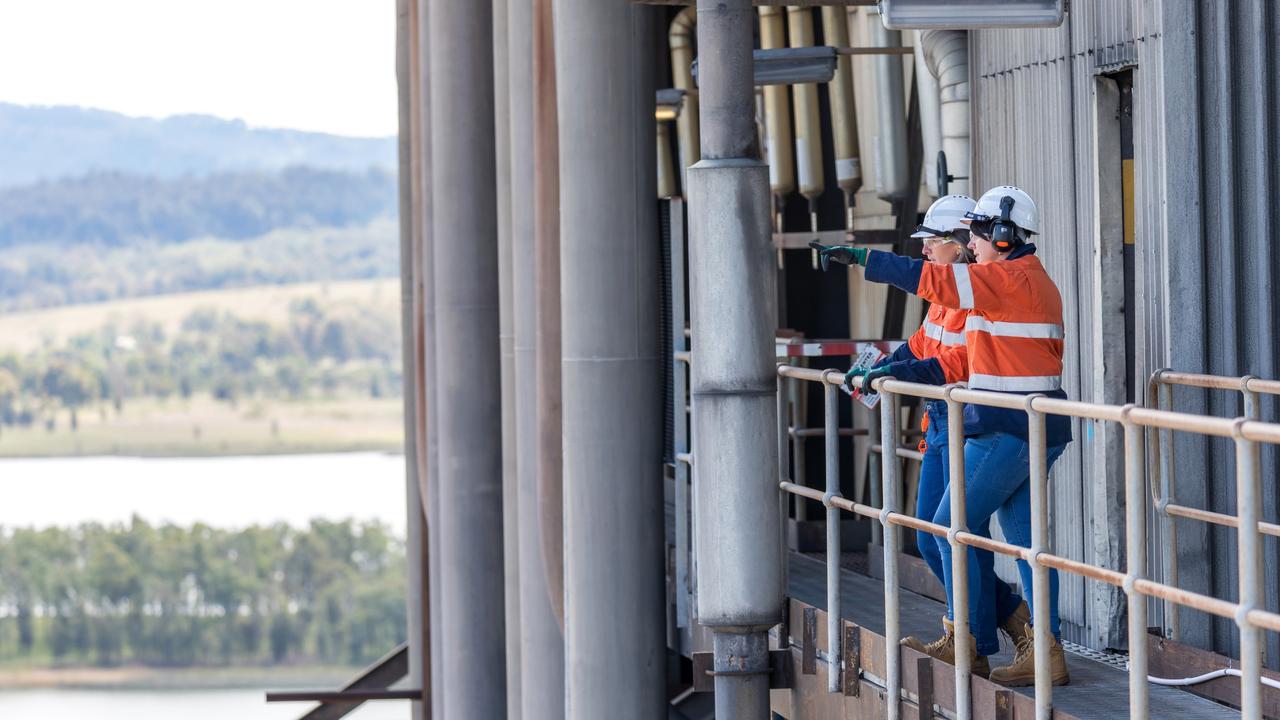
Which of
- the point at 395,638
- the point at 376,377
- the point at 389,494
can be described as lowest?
the point at 395,638

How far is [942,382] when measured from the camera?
258 inches

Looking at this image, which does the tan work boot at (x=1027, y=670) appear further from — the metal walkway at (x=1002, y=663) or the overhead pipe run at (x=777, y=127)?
the overhead pipe run at (x=777, y=127)

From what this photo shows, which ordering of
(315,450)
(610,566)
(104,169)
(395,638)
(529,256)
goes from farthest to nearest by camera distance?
(104,169) < (315,450) < (395,638) < (529,256) < (610,566)

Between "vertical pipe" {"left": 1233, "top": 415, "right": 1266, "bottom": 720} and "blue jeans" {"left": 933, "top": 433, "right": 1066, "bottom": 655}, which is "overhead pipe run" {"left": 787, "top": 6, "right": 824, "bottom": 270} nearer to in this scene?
"blue jeans" {"left": 933, "top": 433, "right": 1066, "bottom": 655}

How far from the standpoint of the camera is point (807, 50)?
11156 mm

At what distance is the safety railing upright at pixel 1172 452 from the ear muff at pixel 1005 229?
1.12 meters

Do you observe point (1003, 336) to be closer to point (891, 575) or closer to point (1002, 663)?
point (891, 575)

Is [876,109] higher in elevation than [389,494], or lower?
higher

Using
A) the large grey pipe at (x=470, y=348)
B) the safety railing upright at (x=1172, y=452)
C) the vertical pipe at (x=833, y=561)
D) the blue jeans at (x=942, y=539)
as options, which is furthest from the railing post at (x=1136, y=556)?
the large grey pipe at (x=470, y=348)

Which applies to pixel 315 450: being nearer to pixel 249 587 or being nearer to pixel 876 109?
pixel 249 587

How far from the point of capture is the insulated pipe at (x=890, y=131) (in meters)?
13.0

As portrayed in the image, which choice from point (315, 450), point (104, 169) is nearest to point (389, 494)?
point (315, 450)

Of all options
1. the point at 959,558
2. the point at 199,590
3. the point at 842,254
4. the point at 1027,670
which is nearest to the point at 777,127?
the point at 842,254

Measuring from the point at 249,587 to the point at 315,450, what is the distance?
348 inches
